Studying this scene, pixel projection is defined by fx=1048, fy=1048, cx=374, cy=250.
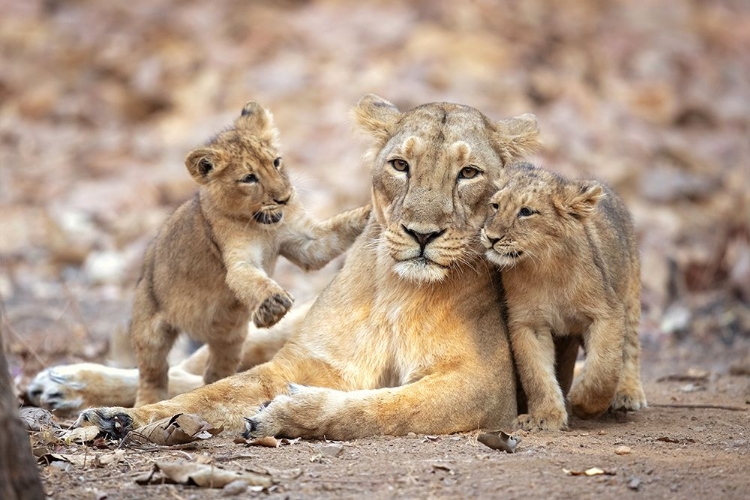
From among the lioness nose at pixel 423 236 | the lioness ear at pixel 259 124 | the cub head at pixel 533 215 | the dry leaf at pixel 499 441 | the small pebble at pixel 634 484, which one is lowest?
the small pebble at pixel 634 484

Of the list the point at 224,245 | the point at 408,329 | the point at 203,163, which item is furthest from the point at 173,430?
the point at 203,163

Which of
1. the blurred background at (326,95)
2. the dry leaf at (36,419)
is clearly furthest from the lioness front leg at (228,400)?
the blurred background at (326,95)

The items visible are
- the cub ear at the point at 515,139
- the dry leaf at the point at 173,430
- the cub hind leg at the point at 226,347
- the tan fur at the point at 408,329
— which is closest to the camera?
the dry leaf at the point at 173,430

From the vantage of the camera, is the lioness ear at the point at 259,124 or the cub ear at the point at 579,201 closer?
the cub ear at the point at 579,201

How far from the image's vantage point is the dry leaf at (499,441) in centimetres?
486

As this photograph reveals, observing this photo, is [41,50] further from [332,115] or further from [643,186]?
[643,186]

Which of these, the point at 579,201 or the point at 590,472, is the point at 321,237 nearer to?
the point at 579,201

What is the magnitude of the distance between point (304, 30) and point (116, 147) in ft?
11.9

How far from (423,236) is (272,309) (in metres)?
0.88

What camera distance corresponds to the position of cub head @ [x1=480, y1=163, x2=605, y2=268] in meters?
5.45

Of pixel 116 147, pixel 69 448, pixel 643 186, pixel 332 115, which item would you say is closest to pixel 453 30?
pixel 332 115

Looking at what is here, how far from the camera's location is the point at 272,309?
5418 mm

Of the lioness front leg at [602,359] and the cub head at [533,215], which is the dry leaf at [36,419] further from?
the lioness front leg at [602,359]

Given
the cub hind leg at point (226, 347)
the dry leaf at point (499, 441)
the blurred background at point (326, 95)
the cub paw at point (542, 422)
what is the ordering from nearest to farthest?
the dry leaf at point (499, 441), the cub paw at point (542, 422), the cub hind leg at point (226, 347), the blurred background at point (326, 95)
